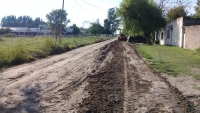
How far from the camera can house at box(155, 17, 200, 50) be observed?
29109mm

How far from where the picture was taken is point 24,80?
10.7 meters

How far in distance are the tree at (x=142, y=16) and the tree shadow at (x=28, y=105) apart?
41.1 m

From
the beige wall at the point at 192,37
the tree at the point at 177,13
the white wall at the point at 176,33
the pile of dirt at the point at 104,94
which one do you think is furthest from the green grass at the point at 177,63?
the tree at the point at 177,13

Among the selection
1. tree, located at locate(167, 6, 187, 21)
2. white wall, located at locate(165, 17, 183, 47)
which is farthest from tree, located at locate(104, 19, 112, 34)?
white wall, located at locate(165, 17, 183, 47)

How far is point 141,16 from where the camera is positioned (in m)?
48.3

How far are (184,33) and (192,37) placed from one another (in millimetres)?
4202

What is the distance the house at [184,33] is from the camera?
2911cm

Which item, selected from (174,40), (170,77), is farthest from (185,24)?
(170,77)

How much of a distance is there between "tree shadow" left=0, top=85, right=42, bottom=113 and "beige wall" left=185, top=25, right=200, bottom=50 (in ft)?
74.4

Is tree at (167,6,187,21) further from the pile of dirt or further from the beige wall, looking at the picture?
the pile of dirt

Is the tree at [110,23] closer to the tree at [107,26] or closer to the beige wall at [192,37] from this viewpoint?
the tree at [107,26]

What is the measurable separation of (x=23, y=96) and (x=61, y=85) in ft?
6.03

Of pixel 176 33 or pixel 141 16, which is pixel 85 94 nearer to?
pixel 176 33

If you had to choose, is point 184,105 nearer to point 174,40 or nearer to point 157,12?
point 174,40
